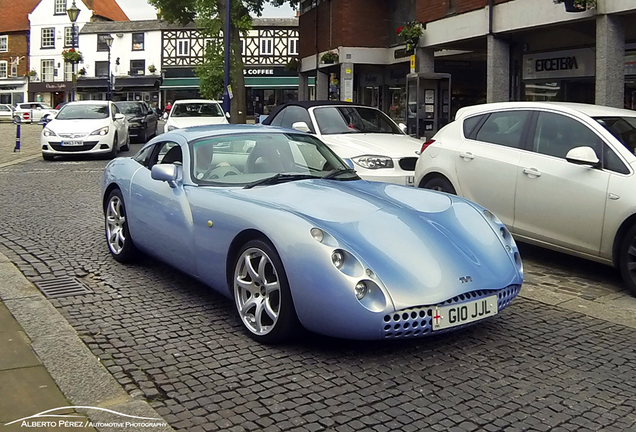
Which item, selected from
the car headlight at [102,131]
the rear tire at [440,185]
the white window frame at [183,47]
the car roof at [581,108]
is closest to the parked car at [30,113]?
the white window frame at [183,47]

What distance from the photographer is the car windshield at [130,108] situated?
26.7 meters

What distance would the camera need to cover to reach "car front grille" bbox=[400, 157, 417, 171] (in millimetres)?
10141

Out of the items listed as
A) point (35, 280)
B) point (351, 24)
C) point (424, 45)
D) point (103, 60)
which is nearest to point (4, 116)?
point (103, 60)

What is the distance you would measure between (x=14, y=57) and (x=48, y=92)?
562 cm

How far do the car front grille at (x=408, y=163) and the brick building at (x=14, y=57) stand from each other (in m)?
64.3

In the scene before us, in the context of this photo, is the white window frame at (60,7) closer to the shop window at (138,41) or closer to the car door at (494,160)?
the shop window at (138,41)

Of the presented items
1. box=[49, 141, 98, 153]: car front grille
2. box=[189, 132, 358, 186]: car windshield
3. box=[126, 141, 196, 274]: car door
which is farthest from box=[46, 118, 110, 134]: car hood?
box=[189, 132, 358, 186]: car windshield

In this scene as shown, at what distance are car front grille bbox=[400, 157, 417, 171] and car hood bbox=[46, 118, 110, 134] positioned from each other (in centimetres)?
1104

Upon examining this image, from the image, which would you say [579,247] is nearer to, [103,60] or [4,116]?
[4,116]

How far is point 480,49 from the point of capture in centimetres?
2106

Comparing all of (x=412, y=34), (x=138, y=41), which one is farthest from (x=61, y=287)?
(x=138, y=41)

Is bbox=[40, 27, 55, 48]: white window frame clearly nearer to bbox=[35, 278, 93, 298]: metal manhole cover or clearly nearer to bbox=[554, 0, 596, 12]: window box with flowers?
bbox=[554, 0, 596, 12]: window box with flowers

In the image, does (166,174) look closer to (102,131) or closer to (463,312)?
(463,312)

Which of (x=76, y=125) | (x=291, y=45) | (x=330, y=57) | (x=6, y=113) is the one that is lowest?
(x=76, y=125)
